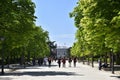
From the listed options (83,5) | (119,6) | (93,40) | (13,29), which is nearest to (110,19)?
(119,6)

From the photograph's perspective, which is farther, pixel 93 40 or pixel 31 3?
pixel 31 3

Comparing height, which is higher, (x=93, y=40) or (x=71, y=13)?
(x=71, y=13)

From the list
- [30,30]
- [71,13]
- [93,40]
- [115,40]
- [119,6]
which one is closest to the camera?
[119,6]

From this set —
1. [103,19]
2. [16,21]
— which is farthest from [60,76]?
[16,21]

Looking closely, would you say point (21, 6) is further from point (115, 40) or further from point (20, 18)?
point (115, 40)

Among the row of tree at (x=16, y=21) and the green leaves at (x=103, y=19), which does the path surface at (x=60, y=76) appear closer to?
the green leaves at (x=103, y=19)

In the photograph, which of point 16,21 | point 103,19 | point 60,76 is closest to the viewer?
point 103,19

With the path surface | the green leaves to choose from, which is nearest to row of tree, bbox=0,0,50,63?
the path surface

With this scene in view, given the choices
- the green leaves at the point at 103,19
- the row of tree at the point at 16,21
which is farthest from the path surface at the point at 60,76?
the row of tree at the point at 16,21

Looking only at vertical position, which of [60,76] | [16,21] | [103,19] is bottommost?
[60,76]

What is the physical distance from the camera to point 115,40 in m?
35.4

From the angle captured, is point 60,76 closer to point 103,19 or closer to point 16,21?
point 103,19

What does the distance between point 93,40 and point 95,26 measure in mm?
4827

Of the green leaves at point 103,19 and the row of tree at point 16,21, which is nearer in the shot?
the green leaves at point 103,19
